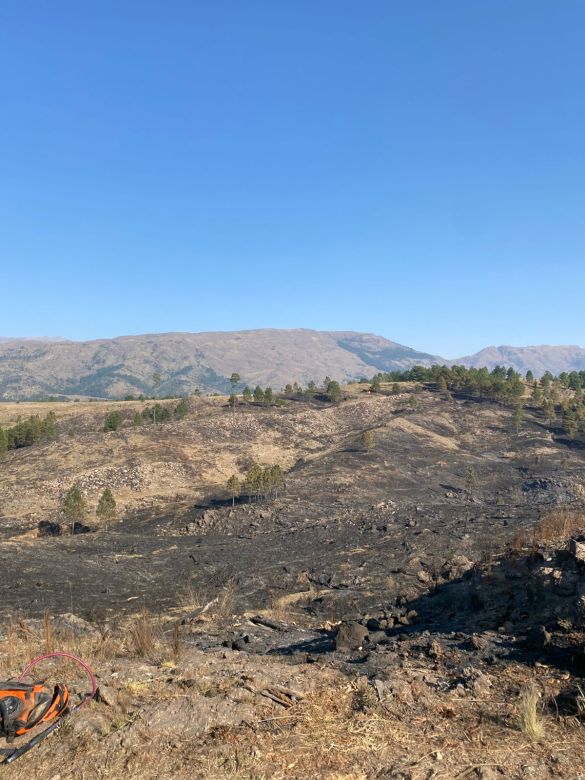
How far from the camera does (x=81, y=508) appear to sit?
3519cm

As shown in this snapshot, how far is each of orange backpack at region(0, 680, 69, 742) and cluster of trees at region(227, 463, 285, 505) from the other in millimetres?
33212

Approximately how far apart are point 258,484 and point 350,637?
2966 cm

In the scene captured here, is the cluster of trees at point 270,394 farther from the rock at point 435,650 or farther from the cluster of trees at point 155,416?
the rock at point 435,650

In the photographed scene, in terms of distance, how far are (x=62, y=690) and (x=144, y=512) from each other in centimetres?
3502

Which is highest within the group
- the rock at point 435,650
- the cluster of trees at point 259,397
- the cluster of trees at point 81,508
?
the cluster of trees at point 259,397

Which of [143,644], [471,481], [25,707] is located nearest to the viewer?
[25,707]

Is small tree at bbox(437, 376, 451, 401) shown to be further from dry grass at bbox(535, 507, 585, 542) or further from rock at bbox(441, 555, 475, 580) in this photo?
rock at bbox(441, 555, 475, 580)

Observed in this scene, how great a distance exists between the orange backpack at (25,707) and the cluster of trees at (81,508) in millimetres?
29418

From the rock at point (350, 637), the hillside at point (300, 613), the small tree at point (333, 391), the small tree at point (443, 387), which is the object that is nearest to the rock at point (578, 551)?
the hillside at point (300, 613)

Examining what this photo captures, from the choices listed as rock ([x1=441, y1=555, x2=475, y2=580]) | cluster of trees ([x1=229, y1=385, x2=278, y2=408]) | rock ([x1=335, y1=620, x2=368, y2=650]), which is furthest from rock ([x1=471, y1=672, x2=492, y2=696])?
cluster of trees ([x1=229, y1=385, x2=278, y2=408])

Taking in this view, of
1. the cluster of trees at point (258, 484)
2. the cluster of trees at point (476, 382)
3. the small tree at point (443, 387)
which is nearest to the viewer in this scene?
the cluster of trees at point (258, 484)

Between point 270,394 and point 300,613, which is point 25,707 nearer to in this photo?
point 300,613

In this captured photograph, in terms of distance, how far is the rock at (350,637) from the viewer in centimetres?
1188

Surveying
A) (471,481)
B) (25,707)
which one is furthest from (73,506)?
(471,481)
